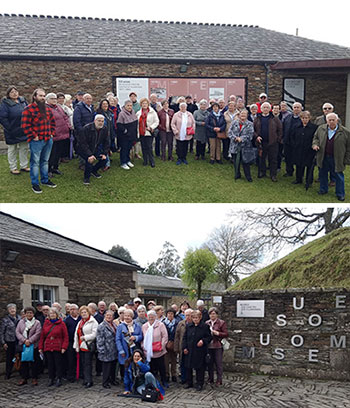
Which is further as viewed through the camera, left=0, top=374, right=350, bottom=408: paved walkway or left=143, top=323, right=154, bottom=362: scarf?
left=143, top=323, right=154, bottom=362: scarf

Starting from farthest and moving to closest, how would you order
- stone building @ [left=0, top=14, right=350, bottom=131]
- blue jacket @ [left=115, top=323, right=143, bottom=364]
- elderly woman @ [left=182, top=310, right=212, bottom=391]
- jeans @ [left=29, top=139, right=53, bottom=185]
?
stone building @ [left=0, top=14, right=350, bottom=131] < jeans @ [left=29, top=139, right=53, bottom=185] < blue jacket @ [left=115, top=323, right=143, bottom=364] < elderly woman @ [left=182, top=310, right=212, bottom=391]

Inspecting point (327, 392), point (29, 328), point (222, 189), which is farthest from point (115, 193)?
point (327, 392)

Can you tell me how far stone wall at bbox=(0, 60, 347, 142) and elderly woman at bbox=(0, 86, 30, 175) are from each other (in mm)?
5901

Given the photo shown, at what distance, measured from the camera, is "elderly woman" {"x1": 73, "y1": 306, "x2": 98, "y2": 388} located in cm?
792

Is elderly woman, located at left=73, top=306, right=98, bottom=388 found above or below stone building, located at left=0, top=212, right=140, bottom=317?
below

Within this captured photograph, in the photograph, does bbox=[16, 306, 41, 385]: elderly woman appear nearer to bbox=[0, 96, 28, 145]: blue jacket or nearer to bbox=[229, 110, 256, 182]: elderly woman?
bbox=[0, 96, 28, 145]: blue jacket

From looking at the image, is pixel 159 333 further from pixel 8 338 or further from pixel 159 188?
pixel 159 188

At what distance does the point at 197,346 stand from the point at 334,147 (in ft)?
19.0

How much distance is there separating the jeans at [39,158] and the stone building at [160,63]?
6.97 metres

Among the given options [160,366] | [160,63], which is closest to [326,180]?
[160,366]

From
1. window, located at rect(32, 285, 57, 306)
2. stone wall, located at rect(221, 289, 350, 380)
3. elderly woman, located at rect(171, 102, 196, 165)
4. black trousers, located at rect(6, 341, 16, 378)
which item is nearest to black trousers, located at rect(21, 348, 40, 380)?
black trousers, located at rect(6, 341, 16, 378)

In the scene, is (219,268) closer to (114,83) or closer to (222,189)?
(114,83)

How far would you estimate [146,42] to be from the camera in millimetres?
18203

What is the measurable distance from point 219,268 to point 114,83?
21.2m
